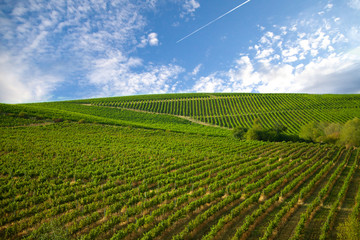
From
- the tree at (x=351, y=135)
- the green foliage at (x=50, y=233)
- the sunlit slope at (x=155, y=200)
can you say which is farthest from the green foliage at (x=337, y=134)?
the green foliage at (x=50, y=233)

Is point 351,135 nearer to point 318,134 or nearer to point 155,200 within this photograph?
point 318,134

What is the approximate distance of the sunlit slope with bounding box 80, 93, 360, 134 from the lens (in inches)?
3410

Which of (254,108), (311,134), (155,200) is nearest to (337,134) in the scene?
(311,134)

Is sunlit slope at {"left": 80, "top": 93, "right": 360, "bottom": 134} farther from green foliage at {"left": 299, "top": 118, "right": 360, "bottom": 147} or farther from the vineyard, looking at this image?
the vineyard

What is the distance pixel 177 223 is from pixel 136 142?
Answer: 28.2 m

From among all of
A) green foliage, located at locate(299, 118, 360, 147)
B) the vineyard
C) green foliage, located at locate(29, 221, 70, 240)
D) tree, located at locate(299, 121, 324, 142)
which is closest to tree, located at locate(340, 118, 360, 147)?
green foliage, located at locate(299, 118, 360, 147)

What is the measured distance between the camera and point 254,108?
10575 centimetres

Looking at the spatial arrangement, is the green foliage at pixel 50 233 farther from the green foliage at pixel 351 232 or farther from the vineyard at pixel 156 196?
the green foliage at pixel 351 232

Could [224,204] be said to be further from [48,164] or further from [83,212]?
[48,164]

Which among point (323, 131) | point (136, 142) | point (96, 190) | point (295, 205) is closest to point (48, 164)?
point (96, 190)

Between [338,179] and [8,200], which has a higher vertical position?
[8,200]

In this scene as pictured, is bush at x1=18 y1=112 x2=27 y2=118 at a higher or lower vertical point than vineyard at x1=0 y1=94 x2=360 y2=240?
higher

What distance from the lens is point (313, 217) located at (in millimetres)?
11742

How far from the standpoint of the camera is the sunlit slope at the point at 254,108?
8662cm
